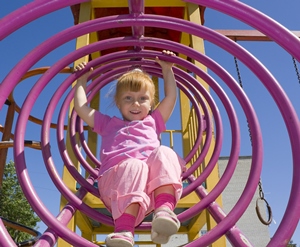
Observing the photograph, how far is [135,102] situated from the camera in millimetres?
1764

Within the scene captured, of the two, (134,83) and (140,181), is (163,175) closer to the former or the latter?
(140,181)

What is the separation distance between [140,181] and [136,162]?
0.35 feet

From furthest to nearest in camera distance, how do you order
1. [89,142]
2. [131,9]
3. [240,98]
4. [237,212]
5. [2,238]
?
[89,142], [240,98], [131,9], [237,212], [2,238]

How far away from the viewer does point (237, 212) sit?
1.35 meters

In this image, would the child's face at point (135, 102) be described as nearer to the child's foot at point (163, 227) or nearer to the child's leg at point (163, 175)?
the child's leg at point (163, 175)

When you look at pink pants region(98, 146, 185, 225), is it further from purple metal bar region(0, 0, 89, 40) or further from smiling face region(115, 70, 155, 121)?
purple metal bar region(0, 0, 89, 40)

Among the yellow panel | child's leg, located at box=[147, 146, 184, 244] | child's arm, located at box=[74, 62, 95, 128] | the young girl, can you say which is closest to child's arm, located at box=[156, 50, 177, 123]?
the young girl

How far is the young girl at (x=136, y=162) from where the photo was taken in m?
1.23

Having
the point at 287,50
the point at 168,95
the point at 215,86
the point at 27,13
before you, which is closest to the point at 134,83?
the point at 168,95

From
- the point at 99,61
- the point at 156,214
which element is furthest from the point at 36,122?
the point at 156,214

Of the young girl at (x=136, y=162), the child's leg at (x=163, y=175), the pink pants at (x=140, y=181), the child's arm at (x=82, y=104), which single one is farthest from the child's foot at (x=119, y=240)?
the child's arm at (x=82, y=104)

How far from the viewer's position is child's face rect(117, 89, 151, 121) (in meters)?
1.77

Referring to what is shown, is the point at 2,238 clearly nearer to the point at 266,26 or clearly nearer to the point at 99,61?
the point at 266,26

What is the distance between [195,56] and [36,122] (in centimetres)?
239
